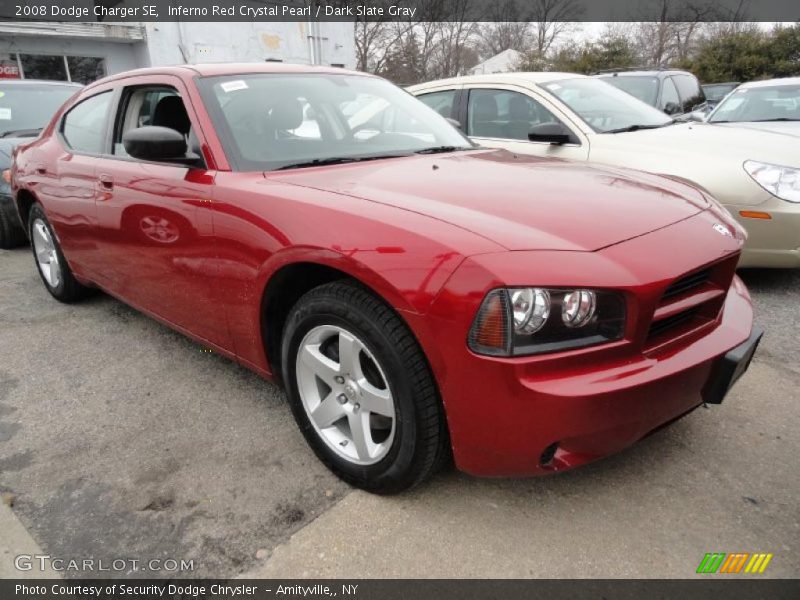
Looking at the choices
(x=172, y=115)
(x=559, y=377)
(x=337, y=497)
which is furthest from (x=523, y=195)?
(x=172, y=115)

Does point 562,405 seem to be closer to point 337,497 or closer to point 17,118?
point 337,497

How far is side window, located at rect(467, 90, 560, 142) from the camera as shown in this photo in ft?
15.6

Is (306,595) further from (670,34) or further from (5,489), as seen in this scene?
(670,34)

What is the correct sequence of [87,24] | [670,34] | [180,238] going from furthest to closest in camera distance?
[670,34] → [87,24] → [180,238]

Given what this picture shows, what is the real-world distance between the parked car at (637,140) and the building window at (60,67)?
13.8 meters

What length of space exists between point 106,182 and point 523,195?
2203 millimetres

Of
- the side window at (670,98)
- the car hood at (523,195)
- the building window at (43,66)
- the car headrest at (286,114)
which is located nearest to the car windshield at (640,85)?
the side window at (670,98)

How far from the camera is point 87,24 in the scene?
48.3 feet

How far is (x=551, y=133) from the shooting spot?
4246 mm

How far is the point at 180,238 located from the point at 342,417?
1.09 metres

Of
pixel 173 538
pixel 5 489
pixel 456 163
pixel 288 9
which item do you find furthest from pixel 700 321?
pixel 288 9

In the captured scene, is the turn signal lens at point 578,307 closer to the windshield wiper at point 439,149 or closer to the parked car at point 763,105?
the windshield wiper at point 439,149

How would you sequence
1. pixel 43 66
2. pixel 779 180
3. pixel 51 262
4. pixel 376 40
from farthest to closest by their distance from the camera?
pixel 376 40
pixel 43 66
pixel 51 262
pixel 779 180

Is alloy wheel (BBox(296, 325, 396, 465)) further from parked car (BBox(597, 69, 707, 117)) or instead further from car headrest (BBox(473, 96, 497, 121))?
parked car (BBox(597, 69, 707, 117))
